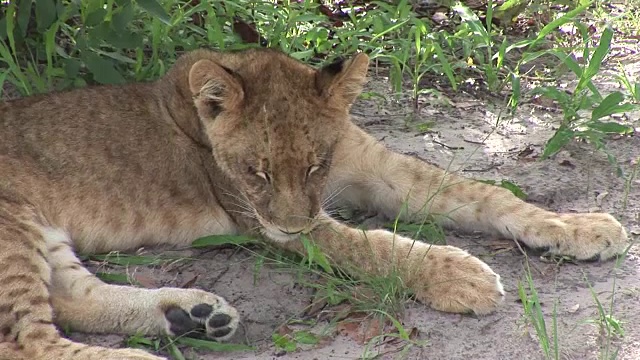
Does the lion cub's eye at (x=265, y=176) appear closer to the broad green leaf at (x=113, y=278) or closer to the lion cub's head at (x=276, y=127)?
the lion cub's head at (x=276, y=127)

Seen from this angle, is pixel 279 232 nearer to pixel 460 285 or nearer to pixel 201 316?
pixel 201 316

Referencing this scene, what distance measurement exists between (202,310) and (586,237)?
1.61 meters

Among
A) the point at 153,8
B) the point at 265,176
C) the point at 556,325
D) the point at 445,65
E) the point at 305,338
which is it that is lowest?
the point at 305,338

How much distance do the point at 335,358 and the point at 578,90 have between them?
2285mm

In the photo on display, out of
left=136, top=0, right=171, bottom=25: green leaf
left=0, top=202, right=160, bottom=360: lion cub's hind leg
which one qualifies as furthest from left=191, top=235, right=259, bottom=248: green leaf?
left=136, top=0, right=171, bottom=25: green leaf

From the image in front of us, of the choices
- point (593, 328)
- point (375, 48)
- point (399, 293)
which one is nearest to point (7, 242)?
point (399, 293)

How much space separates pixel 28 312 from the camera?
3.62 meters

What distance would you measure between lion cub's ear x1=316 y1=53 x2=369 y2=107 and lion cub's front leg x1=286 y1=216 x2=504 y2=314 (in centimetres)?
53

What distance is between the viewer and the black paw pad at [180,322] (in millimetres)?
3748

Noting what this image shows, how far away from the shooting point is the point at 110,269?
4.29m

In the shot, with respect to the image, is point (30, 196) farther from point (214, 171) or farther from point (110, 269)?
point (214, 171)

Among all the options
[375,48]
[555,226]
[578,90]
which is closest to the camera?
[555,226]

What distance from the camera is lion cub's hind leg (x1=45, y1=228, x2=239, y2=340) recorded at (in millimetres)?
3730

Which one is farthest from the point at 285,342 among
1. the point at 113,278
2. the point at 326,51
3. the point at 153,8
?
the point at 326,51
